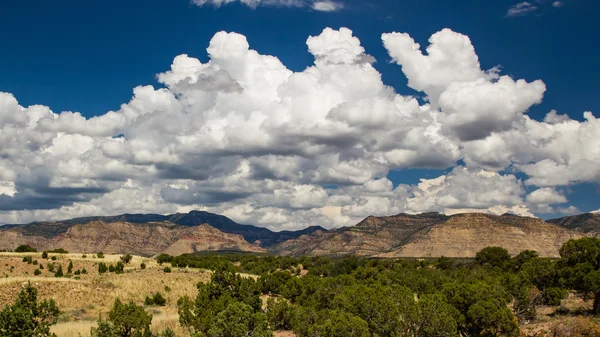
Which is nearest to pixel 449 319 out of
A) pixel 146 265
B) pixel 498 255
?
pixel 146 265

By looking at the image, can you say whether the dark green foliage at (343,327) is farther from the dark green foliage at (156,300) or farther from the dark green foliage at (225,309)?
the dark green foliage at (156,300)

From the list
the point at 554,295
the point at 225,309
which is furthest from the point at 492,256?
the point at 225,309

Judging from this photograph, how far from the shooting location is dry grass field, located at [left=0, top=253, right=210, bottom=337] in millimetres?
33197

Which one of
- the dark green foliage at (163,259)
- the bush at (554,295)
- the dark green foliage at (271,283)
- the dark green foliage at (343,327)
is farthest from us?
the dark green foliage at (163,259)

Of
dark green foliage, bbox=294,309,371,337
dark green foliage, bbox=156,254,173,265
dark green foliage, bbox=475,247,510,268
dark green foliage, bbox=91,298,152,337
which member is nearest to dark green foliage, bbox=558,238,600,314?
dark green foliage, bbox=294,309,371,337

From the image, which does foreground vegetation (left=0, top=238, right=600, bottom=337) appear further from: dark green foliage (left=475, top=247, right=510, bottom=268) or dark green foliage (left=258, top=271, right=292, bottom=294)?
dark green foliage (left=475, top=247, right=510, bottom=268)

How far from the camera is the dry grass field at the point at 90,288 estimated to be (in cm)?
3320

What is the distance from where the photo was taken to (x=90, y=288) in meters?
44.4

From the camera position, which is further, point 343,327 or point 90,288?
point 90,288

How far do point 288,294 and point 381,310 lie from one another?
2209 cm

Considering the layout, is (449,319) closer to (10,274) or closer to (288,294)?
(288,294)

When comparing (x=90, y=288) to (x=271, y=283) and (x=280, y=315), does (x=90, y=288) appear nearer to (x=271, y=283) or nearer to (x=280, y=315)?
(x=271, y=283)

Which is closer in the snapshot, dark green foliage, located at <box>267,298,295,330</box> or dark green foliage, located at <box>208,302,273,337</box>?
dark green foliage, located at <box>208,302,273,337</box>

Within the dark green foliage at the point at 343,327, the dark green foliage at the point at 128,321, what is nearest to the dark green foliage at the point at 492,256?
the dark green foliage at the point at 343,327
